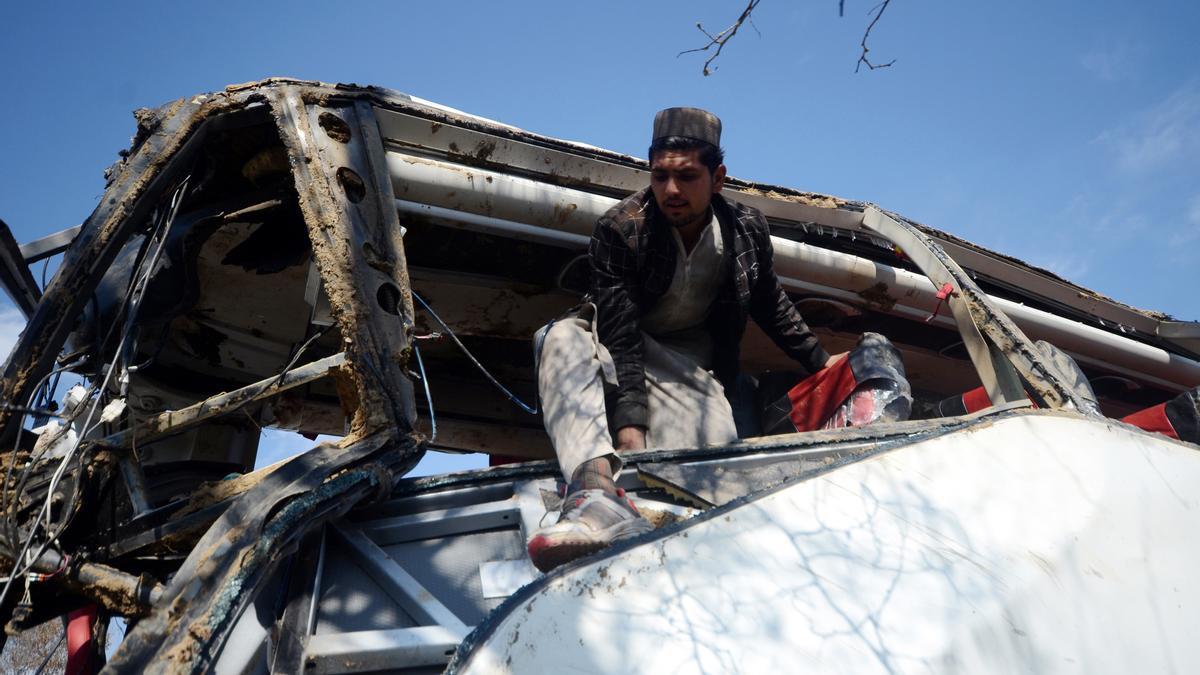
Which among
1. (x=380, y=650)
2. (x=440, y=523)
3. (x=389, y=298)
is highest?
(x=389, y=298)

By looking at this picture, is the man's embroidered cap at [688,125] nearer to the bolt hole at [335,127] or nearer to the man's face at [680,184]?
the man's face at [680,184]

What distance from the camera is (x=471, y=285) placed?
379cm

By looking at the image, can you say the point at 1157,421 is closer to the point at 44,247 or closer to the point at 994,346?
the point at 994,346

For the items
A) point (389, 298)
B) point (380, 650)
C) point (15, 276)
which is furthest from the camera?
point (15, 276)

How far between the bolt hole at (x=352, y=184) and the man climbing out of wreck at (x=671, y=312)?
2.44ft

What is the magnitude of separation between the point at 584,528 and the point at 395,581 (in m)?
0.47

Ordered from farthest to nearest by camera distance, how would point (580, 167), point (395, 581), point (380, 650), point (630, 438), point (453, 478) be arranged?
point (580, 167), point (630, 438), point (453, 478), point (395, 581), point (380, 650)

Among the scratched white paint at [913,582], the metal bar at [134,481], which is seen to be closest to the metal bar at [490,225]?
the metal bar at [134,481]

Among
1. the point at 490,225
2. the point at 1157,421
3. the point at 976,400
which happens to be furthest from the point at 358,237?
the point at 1157,421

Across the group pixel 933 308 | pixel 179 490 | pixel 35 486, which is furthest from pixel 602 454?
pixel 933 308

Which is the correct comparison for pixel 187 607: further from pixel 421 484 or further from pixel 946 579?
pixel 946 579

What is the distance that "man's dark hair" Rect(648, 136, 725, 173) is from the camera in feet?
10.1

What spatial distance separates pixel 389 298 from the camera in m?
2.50

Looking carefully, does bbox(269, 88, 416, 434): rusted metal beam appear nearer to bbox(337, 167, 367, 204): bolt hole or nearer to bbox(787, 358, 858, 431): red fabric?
bbox(337, 167, 367, 204): bolt hole
